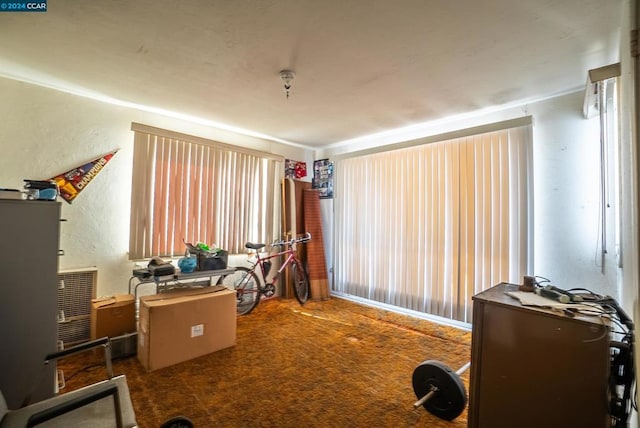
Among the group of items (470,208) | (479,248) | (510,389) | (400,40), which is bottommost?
(510,389)

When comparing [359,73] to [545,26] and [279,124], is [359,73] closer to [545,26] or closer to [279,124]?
[545,26]

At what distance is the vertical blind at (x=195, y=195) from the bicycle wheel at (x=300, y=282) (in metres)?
0.63

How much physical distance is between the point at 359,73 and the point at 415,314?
3.03 metres

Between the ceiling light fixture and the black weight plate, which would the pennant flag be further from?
the black weight plate

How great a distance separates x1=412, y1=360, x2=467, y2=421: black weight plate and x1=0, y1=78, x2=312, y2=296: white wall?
10.2 feet

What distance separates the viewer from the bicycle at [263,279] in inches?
144

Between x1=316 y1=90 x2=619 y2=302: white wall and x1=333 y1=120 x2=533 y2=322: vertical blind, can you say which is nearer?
x1=316 y1=90 x2=619 y2=302: white wall

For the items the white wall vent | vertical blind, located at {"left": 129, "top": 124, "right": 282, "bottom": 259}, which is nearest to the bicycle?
vertical blind, located at {"left": 129, "top": 124, "right": 282, "bottom": 259}

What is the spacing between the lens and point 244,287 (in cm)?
373

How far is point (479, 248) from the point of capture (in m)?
3.05

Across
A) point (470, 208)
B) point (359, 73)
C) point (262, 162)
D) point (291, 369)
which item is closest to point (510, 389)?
point (291, 369)

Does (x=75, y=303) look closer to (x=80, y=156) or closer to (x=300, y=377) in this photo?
(x=80, y=156)

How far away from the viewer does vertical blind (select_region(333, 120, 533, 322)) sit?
2.86 meters

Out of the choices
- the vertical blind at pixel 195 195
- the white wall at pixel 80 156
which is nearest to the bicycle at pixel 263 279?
the vertical blind at pixel 195 195
